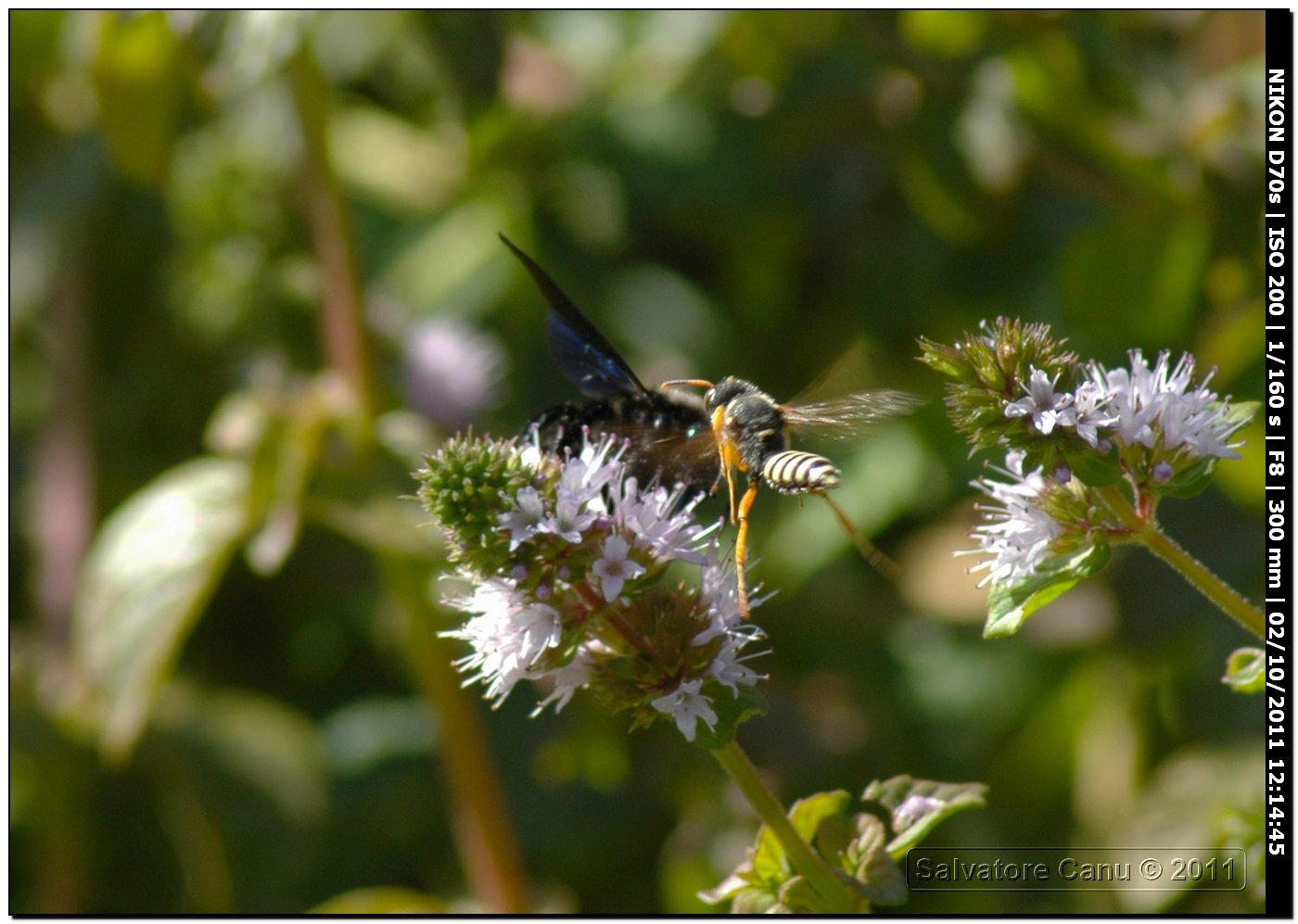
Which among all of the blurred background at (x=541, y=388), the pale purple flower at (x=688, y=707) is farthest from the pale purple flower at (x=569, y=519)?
the blurred background at (x=541, y=388)

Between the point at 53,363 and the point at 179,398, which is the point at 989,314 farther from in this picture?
the point at 53,363

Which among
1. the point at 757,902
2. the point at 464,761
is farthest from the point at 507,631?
the point at 464,761

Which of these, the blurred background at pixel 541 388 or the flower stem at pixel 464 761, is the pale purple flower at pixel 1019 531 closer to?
the blurred background at pixel 541 388

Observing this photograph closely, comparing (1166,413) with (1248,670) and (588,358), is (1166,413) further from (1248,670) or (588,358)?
(588,358)

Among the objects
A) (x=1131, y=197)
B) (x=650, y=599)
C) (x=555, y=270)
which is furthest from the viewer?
(x=555, y=270)

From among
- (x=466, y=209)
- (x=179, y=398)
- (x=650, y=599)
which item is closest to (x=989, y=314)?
(x=466, y=209)

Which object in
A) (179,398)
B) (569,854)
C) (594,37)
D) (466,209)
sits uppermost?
(594,37)

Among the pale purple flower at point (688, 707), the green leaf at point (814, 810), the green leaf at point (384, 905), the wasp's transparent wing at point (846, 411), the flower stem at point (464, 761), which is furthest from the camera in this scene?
the flower stem at point (464, 761)
